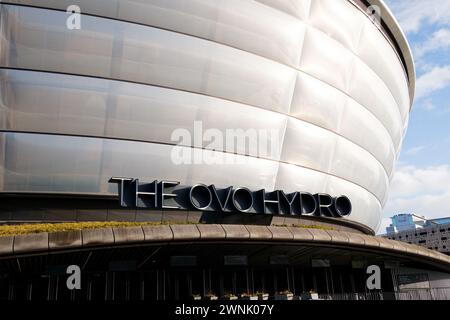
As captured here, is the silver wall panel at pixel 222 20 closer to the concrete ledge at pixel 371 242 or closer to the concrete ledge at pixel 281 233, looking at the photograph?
the concrete ledge at pixel 281 233

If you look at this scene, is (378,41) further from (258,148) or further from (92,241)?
(92,241)

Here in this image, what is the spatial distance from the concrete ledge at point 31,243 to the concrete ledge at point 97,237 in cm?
133

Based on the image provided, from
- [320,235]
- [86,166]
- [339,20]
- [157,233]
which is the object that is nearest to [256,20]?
[339,20]

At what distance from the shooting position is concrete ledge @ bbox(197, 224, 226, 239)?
726 inches

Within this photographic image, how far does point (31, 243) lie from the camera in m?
15.4

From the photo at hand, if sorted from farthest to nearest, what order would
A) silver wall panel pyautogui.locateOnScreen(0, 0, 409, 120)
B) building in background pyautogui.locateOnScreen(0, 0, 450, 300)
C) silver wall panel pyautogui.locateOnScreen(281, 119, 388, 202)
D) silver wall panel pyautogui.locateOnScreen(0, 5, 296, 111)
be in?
Result: 1. silver wall panel pyautogui.locateOnScreen(281, 119, 388, 202)
2. silver wall panel pyautogui.locateOnScreen(0, 0, 409, 120)
3. silver wall panel pyautogui.locateOnScreen(0, 5, 296, 111)
4. building in background pyautogui.locateOnScreen(0, 0, 450, 300)

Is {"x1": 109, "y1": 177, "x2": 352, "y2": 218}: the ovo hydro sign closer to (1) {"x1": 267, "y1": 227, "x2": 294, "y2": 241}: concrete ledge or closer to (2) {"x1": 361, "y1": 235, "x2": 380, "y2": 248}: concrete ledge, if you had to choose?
(1) {"x1": 267, "y1": 227, "x2": 294, "y2": 241}: concrete ledge

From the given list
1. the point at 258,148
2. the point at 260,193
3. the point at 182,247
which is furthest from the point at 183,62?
the point at 182,247

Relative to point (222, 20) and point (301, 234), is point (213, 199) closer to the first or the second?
point (301, 234)

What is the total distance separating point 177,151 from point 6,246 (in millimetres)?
10235

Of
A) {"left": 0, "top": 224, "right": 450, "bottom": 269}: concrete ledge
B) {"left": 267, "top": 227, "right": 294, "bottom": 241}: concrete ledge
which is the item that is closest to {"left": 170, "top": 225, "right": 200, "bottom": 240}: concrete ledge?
{"left": 0, "top": 224, "right": 450, "bottom": 269}: concrete ledge

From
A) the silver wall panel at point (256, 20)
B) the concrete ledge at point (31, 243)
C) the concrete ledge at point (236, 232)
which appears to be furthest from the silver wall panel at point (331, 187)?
the concrete ledge at point (31, 243)

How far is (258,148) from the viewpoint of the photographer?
1012 inches

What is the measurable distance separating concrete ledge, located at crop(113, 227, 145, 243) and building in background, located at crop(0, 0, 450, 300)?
5 cm
